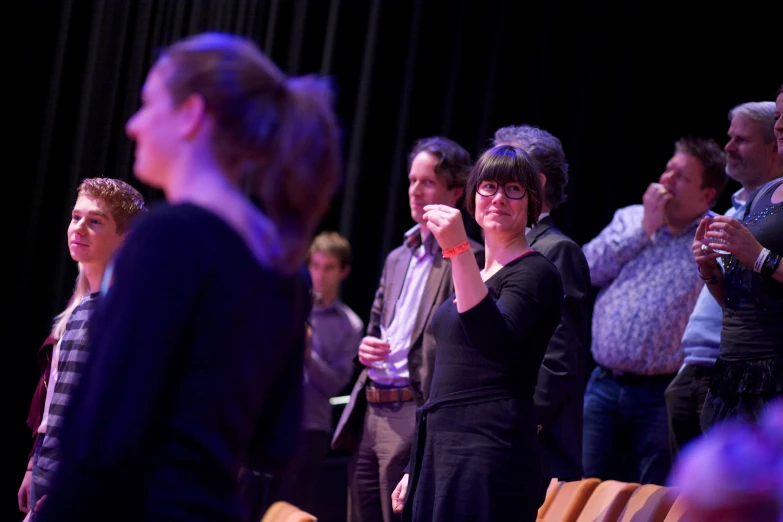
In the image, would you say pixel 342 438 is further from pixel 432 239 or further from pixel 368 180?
pixel 368 180

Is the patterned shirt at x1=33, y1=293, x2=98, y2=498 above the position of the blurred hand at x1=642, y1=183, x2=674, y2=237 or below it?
below

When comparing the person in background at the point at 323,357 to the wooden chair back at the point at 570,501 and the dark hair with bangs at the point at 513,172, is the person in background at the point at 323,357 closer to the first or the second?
the wooden chair back at the point at 570,501

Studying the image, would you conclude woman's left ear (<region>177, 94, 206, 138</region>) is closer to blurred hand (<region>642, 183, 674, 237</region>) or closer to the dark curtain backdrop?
blurred hand (<region>642, 183, 674, 237</region>)

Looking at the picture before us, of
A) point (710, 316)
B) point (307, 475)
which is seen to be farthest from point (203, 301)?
point (307, 475)

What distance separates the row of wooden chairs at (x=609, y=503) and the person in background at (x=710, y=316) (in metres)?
0.62

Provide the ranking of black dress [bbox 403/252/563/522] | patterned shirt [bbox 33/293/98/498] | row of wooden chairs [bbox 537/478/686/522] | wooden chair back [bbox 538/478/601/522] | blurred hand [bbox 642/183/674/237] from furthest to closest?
blurred hand [bbox 642/183/674/237]
wooden chair back [bbox 538/478/601/522]
row of wooden chairs [bbox 537/478/686/522]
patterned shirt [bbox 33/293/98/498]
black dress [bbox 403/252/563/522]

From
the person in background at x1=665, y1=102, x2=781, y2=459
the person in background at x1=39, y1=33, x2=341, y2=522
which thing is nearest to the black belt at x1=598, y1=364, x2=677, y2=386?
the person in background at x1=665, y1=102, x2=781, y2=459

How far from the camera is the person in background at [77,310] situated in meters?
1.99

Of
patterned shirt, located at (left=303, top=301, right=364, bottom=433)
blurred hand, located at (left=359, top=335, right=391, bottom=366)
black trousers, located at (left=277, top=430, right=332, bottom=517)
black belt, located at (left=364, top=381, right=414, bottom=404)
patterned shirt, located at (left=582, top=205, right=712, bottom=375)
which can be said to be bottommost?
black trousers, located at (left=277, top=430, right=332, bottom=517)

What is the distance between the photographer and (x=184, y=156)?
1.04 meters

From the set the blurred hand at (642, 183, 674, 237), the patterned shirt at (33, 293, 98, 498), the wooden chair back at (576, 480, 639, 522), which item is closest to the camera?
the patterned shirt at (33, 293, 98, 498)

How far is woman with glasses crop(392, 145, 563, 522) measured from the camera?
1846 millimetres

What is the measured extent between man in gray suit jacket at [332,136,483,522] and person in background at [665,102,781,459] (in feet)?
2.64

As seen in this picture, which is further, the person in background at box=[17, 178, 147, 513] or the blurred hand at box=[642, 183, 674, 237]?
the blurred hand at box=[642, 183, 674, 237]
